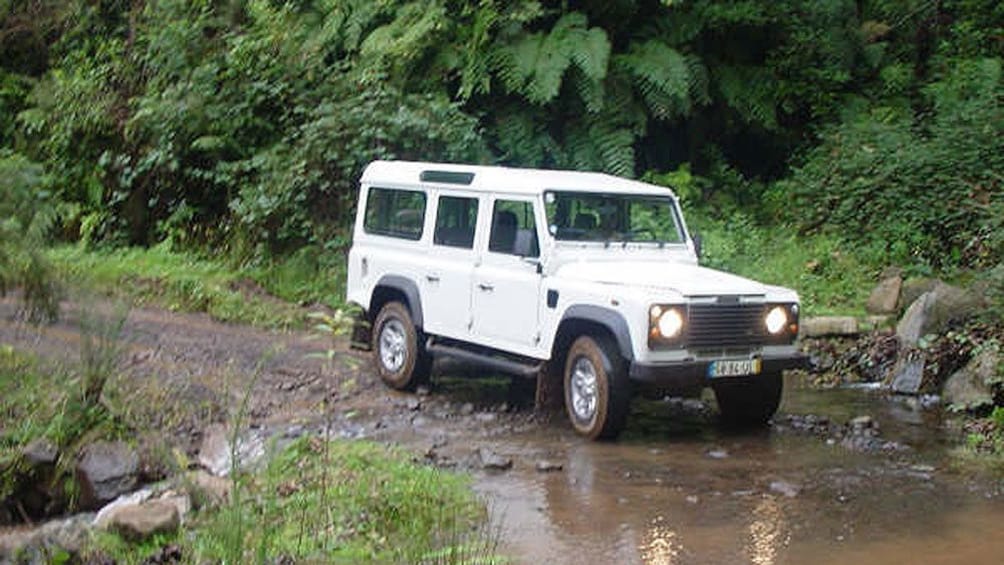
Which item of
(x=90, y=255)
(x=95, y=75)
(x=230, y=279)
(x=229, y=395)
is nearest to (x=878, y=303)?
(x=229, y=395)

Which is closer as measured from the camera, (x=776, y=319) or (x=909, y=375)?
(x=776, y=319)

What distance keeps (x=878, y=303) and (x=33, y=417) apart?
838cm

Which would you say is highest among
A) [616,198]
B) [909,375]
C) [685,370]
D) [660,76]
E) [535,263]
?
[660,76]

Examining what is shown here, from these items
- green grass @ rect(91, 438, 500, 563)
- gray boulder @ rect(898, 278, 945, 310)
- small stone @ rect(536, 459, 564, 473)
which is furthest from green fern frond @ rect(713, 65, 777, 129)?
green grass @ rect(91, 438, 500, 563)

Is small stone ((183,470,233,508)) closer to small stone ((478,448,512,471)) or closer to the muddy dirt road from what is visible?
the muddy dirt road

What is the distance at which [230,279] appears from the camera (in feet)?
50.4

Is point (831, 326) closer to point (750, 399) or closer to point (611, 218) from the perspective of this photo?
point (750, 399)

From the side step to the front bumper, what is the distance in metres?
1.18

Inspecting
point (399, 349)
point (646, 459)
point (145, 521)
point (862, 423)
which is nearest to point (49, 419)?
point (145, 521)

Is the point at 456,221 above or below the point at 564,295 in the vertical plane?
above

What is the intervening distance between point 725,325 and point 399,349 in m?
3.53

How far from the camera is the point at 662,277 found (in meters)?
8.93

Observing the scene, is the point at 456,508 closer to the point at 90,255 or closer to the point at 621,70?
the point at 621,70

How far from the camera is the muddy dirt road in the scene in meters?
6.45
